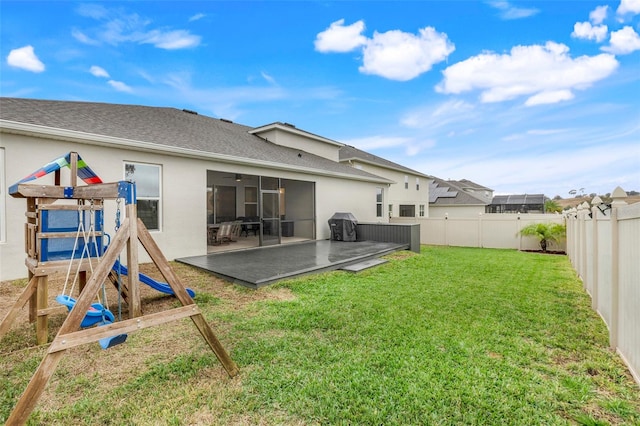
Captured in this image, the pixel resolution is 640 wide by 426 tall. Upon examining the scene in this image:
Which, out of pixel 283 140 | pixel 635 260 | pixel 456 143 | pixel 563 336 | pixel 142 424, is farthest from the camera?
pixel 456 143

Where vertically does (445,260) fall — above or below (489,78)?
below

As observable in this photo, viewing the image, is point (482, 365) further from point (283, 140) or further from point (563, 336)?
point (283, 140)

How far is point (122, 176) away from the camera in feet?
23.4

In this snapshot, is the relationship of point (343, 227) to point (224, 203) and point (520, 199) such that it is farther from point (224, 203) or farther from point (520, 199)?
point (520, 199)

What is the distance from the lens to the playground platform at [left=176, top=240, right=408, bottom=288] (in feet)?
20.5

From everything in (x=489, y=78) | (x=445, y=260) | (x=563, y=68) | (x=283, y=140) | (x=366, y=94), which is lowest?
(x=445, y=260)

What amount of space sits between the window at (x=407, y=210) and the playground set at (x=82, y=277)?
68.0 ft

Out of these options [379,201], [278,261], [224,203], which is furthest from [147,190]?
[379,201]

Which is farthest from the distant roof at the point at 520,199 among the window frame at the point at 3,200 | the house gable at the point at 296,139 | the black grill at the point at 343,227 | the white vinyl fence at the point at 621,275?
the window frame at the point at 3,200

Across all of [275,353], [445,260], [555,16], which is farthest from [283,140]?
[275,353]

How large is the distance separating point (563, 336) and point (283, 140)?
1324 centimetres

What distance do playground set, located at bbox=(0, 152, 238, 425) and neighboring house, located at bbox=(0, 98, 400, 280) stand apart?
9.99ft

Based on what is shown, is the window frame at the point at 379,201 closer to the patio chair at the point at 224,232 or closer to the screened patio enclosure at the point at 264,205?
the screened patio enclosure at the point at 264,205

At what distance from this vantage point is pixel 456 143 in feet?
78.7
